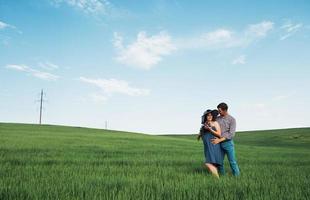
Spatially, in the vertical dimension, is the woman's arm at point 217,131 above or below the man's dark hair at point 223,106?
below

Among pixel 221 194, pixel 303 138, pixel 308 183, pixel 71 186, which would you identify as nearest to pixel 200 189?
pixel 221 194

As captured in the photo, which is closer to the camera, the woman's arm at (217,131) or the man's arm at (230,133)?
the woman's arm at (217,131)

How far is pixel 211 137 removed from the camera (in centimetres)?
896

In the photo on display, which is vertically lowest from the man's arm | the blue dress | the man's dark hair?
the blue dress

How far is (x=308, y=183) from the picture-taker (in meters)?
7.47

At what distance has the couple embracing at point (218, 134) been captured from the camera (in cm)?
883

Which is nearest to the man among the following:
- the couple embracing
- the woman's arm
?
the couple embracing

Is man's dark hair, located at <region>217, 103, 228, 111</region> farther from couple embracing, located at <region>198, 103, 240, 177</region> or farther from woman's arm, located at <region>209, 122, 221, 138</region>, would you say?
woman's arm, located at <region>209, 122, 221, 138</region>

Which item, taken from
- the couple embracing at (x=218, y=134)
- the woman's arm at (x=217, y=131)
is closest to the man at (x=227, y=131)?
the couple embracing at (x=218, y=134)

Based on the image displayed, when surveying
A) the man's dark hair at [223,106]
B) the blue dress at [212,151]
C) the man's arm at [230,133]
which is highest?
the man's dark hair at [223,106]

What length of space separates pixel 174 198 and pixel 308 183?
3.66 m

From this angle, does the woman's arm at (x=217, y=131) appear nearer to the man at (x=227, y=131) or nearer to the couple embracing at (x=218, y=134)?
the couple embracing at (x=218, y=134)

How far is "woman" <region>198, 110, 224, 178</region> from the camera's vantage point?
8.80m

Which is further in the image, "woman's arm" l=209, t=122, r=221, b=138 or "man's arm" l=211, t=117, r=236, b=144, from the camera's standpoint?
"man's arm" l=211, t=117, r=236, b=144
